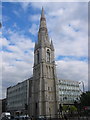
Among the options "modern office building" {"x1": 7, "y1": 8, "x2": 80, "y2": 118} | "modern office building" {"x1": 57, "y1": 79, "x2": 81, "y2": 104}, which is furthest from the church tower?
"modern office building" {"x1": 57, "y1": 79, "x2": 81, "y2": 104}

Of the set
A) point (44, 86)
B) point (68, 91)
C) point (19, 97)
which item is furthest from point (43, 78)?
point (19, 97)

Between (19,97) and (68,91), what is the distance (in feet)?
95.7

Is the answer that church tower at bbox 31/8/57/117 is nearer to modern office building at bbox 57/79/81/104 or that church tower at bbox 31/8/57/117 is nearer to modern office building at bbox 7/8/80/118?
modern office building at bbox 7/8/80/118

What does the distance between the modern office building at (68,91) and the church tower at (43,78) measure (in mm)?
15438

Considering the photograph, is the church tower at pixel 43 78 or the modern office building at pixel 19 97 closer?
the church tower at pixel 43 78

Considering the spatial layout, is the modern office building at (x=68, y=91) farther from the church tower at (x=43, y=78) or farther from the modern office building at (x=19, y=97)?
the modern office building at (x=19, y=97)

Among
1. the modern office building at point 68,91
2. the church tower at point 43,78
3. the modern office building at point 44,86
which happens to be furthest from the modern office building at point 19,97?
the modern office building at point 68,91

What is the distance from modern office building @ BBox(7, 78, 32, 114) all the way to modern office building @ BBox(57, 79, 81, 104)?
1752cm

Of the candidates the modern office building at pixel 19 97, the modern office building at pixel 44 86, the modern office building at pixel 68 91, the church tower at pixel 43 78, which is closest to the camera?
the church tower at pixel 43 78

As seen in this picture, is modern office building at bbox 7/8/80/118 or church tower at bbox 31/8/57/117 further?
modern office building at bbox 7/8/80/118

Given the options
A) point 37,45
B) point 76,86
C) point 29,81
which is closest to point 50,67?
point 37,45

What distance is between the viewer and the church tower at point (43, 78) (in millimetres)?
76688

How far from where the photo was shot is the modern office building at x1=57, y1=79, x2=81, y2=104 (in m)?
96.5

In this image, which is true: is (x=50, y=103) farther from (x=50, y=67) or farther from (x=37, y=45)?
(x=37, y=45)
